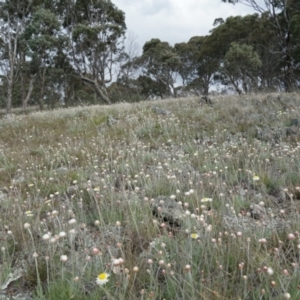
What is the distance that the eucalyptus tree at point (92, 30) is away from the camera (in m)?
23.8

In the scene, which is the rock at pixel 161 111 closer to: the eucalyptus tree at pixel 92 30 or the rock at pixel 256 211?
the rock at pixel 256 211

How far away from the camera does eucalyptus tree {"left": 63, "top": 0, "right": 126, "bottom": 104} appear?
23828 mm

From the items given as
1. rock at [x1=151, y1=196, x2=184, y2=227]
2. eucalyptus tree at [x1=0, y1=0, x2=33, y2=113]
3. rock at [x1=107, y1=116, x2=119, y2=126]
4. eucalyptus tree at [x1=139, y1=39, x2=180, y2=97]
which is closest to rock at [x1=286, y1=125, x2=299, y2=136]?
rock at [x1=151, y1=196, x2=184, y2=227]

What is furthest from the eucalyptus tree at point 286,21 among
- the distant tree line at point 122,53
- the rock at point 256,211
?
the rock at point 256,211

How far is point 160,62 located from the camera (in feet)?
99.3

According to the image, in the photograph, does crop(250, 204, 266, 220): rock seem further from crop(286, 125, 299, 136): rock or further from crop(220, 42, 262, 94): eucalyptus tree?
crop(220, 42, 262, 94): eucalyptus tree

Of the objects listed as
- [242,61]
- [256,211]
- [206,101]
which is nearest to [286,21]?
[242,61]

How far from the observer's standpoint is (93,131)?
720 centimetres

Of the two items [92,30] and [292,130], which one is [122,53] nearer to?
[92,30]

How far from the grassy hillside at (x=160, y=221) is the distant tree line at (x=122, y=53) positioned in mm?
8237

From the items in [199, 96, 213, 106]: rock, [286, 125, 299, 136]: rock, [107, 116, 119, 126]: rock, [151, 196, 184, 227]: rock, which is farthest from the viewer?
[199, 96, 213, 106]: rock

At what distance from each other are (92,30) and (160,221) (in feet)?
76.4

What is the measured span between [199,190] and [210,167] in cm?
91

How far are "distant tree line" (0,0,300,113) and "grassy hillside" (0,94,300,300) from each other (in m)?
8.24
